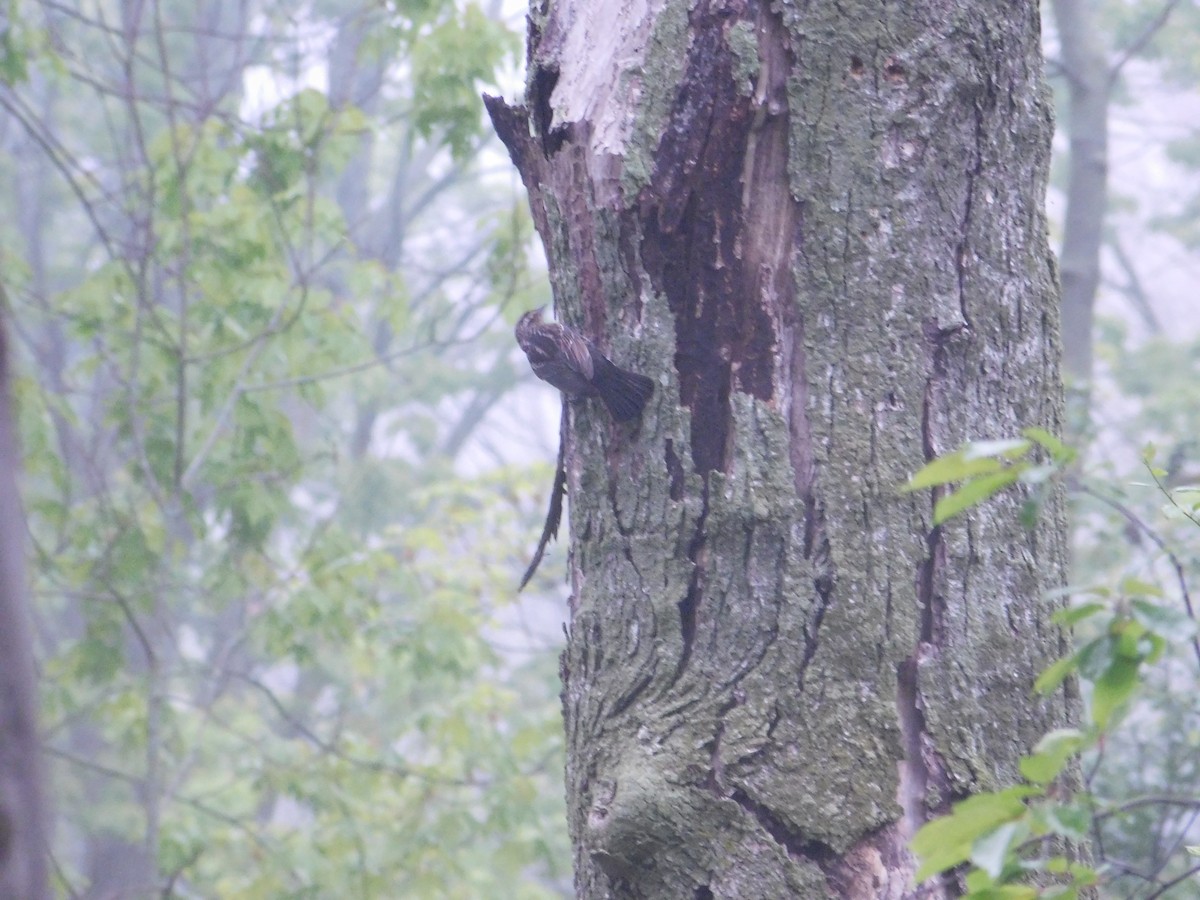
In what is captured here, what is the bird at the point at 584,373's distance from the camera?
1441mm

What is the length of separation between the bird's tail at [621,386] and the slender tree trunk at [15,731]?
37.5 inches

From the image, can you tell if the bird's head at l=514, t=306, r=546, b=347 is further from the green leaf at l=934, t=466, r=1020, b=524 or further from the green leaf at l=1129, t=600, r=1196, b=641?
the green leaf at l=1129, t=600, r=1196, b=641

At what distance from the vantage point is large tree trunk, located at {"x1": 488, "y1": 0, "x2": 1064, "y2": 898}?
1.32m

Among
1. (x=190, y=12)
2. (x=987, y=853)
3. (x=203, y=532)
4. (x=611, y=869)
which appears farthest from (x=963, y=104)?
(x=190, y=12)

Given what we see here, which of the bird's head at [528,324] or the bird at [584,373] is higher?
the bird's head at [528,324]

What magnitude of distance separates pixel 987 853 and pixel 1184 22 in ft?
36.9

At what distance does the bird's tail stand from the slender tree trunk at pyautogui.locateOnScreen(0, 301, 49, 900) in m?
0.95

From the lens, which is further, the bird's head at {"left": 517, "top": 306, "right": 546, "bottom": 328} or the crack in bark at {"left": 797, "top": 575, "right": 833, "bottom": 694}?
the bird's head at {"left": 517, "top": 306, "right": 546, "bottom": 328}

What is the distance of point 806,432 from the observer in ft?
4.54

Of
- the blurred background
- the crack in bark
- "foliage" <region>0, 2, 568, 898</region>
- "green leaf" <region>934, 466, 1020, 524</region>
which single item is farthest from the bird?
"foliage" <region>0, 2, 568, 898</region>

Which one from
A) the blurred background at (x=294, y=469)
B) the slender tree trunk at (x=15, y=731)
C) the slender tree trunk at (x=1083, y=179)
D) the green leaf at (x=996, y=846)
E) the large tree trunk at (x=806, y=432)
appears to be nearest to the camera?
the slender tree trunk at (x=15, y=731)

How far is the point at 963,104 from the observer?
4.58 ft

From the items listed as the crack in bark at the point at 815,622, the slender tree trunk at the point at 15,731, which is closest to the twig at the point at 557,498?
the crack in bark at the point at 815,622

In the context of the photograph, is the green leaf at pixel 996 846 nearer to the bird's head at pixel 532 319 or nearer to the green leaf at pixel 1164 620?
the green leaf at pixel 1164 620
